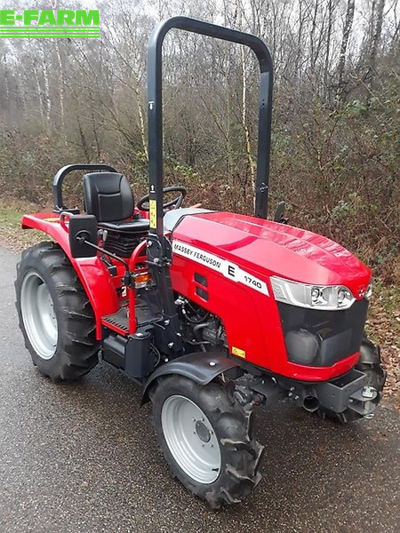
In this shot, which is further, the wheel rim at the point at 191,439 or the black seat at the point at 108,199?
the black seat at the point at 108,199

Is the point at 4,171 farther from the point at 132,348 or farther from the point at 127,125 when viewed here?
the point at 132,348

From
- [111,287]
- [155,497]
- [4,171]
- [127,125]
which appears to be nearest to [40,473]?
[155,497]

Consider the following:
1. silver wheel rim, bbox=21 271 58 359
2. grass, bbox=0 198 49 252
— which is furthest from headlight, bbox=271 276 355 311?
grass, bbox=0 198 49 252

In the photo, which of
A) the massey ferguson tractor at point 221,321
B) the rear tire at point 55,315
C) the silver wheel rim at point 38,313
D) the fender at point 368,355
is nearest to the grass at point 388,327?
the fender at point 368,355

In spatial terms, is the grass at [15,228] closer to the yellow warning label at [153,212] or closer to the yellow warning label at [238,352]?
the yellow warning label at [153,212]

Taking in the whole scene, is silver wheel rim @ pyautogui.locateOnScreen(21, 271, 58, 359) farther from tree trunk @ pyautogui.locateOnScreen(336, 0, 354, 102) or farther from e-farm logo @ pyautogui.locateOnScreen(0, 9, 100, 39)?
e-farm logo @ pyautogui.locateOnScreen(0, 9, 100, 39)

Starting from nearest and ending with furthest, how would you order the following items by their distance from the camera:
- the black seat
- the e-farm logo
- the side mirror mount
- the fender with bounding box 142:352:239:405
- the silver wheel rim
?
the fender with bounding box 142:352:239:405, the side mirror mount, the black seat, the silver wheel rim, the e-farm logo

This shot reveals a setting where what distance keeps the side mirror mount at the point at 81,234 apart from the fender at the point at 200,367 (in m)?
0.79

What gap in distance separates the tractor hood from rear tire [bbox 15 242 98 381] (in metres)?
0.92

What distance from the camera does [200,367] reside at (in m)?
2.08

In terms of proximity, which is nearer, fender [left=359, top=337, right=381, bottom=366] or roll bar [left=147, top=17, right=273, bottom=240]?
roll bar [left=147, top=17, right=273, bottom=240]

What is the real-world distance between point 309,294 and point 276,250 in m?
0.29

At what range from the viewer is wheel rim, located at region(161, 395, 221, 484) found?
2.14m

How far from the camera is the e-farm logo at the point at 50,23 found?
36.3 ft
